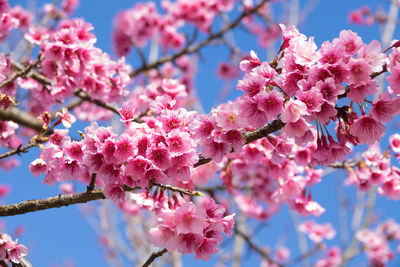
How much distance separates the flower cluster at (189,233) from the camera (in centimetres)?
183

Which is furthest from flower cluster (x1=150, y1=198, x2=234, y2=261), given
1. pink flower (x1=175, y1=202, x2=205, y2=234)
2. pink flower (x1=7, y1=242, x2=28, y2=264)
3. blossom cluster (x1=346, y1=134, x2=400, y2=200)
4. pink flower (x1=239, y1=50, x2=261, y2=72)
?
blossom cluster (x1=346, y1=134, x2=400, y2=200)

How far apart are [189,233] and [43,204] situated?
100cm

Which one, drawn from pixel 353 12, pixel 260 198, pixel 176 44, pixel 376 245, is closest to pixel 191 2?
pixel 176 44

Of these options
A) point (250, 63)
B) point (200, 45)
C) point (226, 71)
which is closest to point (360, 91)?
point (250, 63)

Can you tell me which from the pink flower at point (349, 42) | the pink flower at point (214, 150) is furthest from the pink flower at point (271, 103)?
the pink flower at point (349, 42)

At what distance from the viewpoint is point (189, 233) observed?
1.91m

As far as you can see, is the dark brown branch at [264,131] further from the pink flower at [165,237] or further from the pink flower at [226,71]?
the pink flower at [226,71]

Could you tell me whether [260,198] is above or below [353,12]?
below

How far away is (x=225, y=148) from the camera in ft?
6.37

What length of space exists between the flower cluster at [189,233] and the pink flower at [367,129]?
0.86m

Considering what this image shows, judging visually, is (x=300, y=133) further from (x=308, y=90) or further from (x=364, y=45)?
(x=364, y=45)

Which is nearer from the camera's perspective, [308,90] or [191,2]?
[308,90]

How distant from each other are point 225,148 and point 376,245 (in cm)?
943

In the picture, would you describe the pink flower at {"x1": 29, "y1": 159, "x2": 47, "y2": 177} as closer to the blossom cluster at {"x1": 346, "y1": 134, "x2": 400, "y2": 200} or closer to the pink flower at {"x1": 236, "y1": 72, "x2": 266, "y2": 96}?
the pink flower at {"x1": 236, "y1": 72, "x2": 266, "y2": 96}
